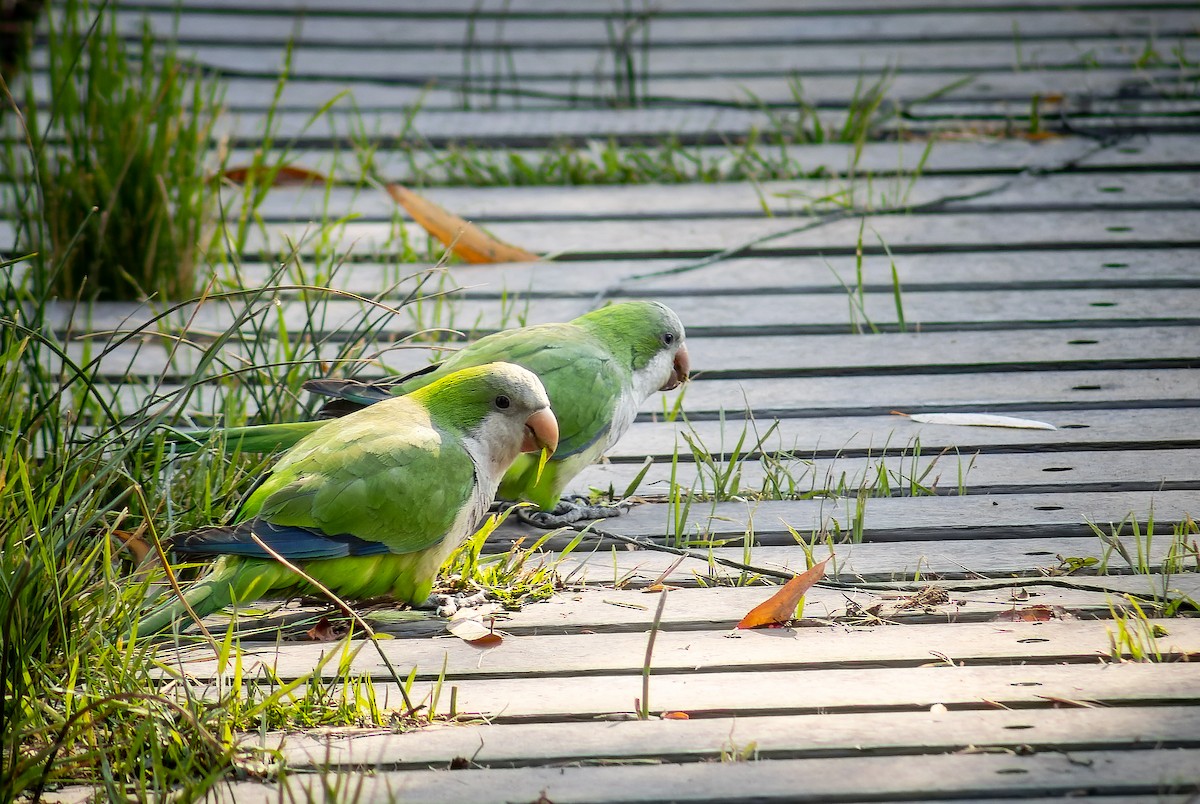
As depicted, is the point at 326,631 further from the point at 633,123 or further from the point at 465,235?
the point at 633,123

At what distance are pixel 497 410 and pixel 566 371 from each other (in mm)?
356

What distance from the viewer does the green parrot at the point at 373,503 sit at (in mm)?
2264

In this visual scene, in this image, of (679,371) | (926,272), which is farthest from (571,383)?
(926,272)

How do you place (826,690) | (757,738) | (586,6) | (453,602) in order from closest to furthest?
1. (757,738)
2. (826,690)
3. (453,602)
4. (586,6)

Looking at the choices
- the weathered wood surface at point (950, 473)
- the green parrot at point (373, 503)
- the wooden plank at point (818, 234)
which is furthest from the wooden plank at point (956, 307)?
the green parrot at point (373, 503)

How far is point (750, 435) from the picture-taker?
2979 millimetres

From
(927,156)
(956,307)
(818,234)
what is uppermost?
(927,156)

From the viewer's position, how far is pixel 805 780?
1.68 metres

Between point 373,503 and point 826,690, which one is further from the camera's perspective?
point 373,503

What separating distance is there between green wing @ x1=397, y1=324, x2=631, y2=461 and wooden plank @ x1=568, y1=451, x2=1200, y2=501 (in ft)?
0.46

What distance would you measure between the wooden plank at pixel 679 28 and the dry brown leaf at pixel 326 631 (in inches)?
149

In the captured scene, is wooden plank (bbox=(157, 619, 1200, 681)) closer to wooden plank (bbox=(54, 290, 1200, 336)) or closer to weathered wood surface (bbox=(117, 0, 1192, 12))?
wooden plank (bbox=(54, 290, 1200, 336))

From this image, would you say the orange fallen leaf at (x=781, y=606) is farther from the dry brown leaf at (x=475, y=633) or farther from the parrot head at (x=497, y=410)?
the parrot head at (x=497, y=410)

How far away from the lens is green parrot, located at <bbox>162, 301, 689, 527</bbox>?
2771mm
